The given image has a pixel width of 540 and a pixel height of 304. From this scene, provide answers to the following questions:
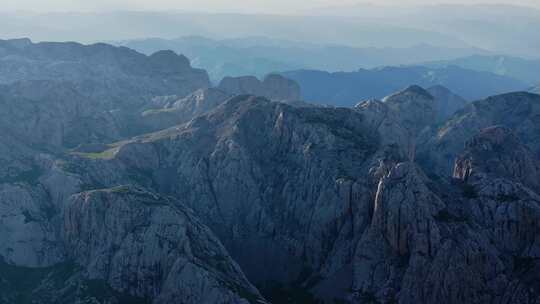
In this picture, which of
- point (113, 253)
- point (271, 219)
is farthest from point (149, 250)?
point (271, 219)

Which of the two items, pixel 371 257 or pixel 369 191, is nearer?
pixel 371 257

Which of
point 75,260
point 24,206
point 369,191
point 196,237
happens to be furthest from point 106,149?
point 369,191

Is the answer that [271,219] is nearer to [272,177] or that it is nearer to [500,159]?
[272,177]

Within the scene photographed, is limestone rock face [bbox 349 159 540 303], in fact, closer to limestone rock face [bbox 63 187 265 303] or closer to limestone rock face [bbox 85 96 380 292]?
limestone rock face [bbox 85 96 380 292]

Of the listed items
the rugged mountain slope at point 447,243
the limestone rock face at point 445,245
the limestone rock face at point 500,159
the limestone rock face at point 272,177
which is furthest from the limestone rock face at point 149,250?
the limestone rock face at point 500,159

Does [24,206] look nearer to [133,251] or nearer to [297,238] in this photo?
[133,251]
